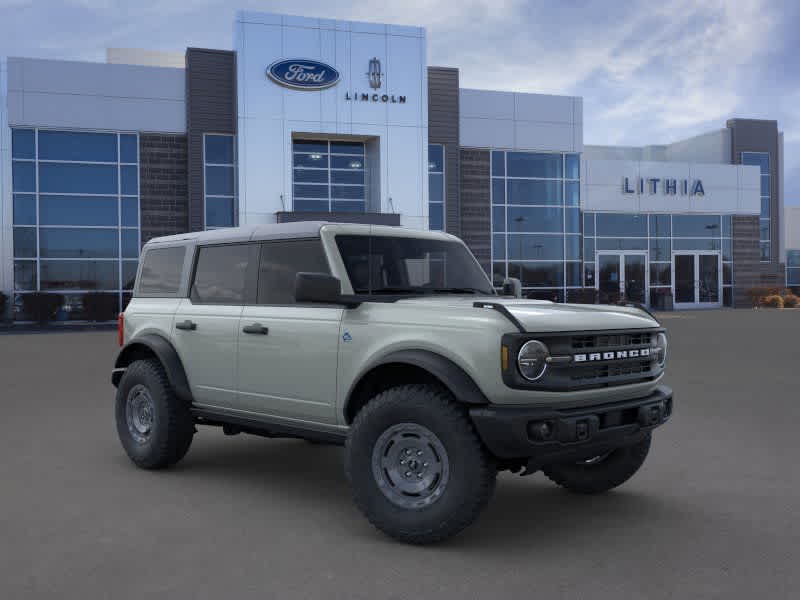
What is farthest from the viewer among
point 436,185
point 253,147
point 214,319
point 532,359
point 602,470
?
point 436,185

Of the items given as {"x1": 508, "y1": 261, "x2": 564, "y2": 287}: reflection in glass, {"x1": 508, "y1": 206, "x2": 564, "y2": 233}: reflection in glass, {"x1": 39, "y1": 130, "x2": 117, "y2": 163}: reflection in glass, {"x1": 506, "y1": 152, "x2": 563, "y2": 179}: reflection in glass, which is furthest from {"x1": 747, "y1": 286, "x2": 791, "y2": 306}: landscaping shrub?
{"x1": 39, "y1": 130, "x2": 117, "y2": 163}: reflection in glass

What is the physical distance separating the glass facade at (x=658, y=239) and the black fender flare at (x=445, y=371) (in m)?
34.7

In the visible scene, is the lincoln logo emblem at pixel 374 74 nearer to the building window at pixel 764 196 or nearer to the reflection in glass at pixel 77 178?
the reflection in glass at pixel 77 178

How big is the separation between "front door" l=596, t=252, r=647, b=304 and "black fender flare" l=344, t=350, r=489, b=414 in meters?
→ 35.8

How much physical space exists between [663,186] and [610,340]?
3774 centimetres

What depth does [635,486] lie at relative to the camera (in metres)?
6.14

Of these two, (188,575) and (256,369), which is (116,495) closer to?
(256,369)

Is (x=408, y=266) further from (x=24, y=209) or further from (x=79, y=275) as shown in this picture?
(x=24, y=209)

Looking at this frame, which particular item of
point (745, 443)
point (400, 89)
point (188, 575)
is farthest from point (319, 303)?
point (400, 89)

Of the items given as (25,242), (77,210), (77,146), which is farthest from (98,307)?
(77,146)

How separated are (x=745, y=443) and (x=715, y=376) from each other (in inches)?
215

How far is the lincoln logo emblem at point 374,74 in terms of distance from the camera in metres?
29.8

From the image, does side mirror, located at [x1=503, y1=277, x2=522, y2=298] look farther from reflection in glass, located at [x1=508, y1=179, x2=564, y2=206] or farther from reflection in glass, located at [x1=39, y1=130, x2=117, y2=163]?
reflection in glass, located at [x1=508, y1=179, x2=564, y2=206]

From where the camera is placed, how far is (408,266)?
19.7 ft
